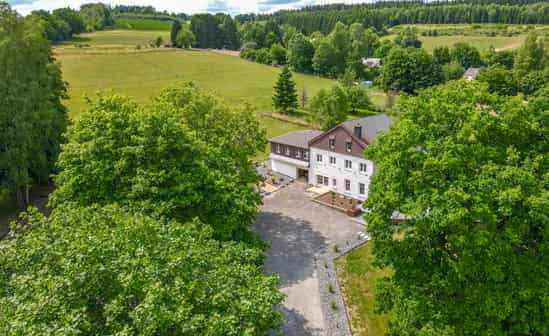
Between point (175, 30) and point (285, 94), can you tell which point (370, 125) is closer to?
point (285, 94)

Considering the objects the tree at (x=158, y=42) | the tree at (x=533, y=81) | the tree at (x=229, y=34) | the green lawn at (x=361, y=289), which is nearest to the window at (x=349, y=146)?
the green lawn at (x=361, y=289)

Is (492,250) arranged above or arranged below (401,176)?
below

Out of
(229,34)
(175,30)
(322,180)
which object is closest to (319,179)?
(322,180)

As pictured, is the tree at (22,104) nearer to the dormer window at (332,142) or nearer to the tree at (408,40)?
the dormer window at (332,142)

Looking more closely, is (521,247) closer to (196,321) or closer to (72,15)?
(196,321)

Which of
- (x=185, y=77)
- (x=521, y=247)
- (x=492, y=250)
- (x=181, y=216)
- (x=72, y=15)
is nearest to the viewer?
(x=492, y=250)

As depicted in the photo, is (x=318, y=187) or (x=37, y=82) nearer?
(x=37, y=82)

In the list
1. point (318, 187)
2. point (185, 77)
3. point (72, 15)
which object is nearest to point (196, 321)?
point (318, 187)
